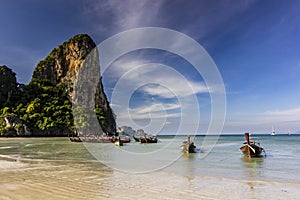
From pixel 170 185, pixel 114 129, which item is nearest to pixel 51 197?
pixel 170 185

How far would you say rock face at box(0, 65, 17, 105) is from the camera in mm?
87375

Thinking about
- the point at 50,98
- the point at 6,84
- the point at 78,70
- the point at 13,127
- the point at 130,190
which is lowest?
the point at 130,190

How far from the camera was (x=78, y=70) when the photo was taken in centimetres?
11681

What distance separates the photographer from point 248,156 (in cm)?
2172

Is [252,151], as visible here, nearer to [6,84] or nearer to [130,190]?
[130,190]

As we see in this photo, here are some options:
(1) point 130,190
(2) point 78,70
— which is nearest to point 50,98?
(2) point 78,70

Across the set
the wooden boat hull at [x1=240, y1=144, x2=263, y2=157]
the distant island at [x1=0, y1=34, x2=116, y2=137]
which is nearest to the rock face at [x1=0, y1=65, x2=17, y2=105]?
the distant island at [x1=0, y1=34, x2=116, y2=137]

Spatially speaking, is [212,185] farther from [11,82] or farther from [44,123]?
[11,82]

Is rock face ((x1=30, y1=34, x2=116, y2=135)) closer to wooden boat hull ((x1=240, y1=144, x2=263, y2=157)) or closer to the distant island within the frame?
the distant island

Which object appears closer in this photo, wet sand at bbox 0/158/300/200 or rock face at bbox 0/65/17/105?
wet sand at bbox 0/158/300/200

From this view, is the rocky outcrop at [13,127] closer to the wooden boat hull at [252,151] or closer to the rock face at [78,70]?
the rock face at [78,70]

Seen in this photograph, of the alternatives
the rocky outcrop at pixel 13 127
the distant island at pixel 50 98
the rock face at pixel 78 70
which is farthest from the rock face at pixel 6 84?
the rock face at pixel 78 70

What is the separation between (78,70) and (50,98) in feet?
82.9

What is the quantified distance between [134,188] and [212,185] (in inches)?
115
